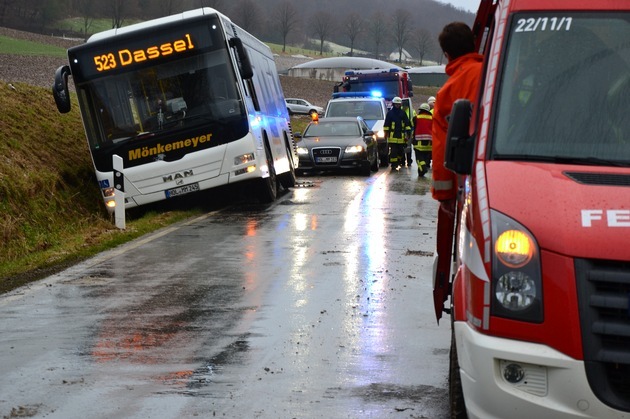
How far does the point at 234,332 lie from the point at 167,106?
10283mm

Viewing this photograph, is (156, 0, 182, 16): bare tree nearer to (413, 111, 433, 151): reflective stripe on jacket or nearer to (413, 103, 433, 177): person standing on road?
(413, 103, 433, 177): person standing on road

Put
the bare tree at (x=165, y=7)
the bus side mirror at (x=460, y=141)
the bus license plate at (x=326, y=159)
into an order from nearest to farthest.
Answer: the bus side mirror at (x=460, y=141)
the bus license plate at (x=326, y=159)
the bare tree at (x=165, y=7)

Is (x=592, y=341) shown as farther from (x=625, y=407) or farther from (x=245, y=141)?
(x=245, y=141)

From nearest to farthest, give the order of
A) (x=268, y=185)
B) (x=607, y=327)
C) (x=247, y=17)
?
1. (x=607, y=327)
2. (x=268, y=185)
3. (x=247, y=17)

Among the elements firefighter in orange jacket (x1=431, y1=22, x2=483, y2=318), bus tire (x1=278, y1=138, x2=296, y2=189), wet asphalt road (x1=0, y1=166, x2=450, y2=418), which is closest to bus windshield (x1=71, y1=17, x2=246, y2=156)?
wet asphalt road (x1=0, y1=166, x2=450, y2=418)

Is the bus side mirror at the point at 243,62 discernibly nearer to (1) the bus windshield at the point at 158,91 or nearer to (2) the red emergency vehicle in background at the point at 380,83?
(1) the bus windshield at the point at 158,91

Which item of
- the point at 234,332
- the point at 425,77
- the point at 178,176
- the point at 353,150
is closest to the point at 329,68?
the point at 425,77

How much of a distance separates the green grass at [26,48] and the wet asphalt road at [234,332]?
58.8 m

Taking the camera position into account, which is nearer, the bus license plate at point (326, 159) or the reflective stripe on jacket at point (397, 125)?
the bus license plate at point (326, 159)

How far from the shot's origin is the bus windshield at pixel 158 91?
721 inches

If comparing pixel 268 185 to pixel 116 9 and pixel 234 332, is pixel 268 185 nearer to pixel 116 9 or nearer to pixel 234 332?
pixel 234 332

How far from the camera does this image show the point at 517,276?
16.3 ft

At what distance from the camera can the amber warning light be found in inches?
722

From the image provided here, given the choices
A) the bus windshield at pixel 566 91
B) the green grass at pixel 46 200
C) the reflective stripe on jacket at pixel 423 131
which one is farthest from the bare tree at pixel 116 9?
the bus windshield at pixel 566 91
